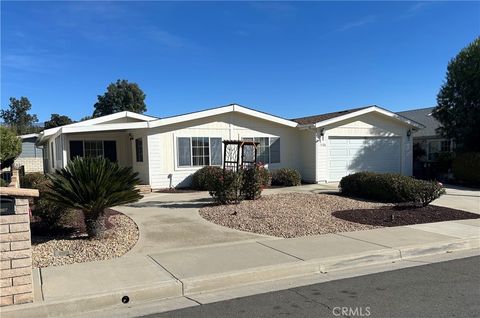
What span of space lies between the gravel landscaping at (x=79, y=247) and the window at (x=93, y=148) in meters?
12.2

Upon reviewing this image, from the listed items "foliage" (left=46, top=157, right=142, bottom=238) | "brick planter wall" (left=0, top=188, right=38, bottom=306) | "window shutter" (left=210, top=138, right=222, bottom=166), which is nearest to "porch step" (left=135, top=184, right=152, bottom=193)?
"window shutter" (left=210, top=138, right=222, bottom=166)

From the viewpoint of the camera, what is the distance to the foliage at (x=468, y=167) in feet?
62.3

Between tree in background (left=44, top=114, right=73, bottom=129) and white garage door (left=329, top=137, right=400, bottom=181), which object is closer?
white garage door (left=329, top=137, right=400, bottom=181)

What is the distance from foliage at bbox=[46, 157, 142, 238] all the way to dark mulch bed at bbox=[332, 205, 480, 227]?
561 cm

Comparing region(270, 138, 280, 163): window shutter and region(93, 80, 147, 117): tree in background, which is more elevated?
region(93, 80, 147, 117): tree in background

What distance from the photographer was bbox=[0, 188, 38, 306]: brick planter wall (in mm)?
4969

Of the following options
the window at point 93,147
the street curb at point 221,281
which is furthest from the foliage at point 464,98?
the window at point 93,147

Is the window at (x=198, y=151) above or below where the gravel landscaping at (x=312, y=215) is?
above

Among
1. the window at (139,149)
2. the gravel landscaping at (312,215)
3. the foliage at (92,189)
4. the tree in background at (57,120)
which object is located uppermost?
the tree in background at (57,120)

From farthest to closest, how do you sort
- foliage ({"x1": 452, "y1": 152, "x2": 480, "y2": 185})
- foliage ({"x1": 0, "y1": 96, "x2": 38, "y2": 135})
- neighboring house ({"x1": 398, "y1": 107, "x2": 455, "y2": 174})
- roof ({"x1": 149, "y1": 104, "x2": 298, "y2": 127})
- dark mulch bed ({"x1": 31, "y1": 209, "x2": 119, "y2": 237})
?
foliage ({"x1": 0, "y1": 96, "x2": 38, "y2": 135})
neighboring house ({"x1": 398, "y1": 107, "x2": 455, "y2": 174})
foliage ({"x1": 452, "y1": 152, "x2": 480, "y2": 185})
roof ({"x1": 149, "y1": 104, "x2": 298, "y2": 127})
dark mulch bed ({"x1": 31, "y1": 209, "x2": 119, "y2": 237})

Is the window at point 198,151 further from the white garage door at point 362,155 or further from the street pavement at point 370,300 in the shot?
the street pavement at point 370,300

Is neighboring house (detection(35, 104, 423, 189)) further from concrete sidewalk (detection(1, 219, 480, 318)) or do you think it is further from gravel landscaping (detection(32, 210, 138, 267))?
concrete sidewalk (detection(1, 219, 480, 318))

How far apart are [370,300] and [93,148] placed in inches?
714

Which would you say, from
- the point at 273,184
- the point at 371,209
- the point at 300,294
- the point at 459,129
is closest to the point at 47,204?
the point at 300,294
